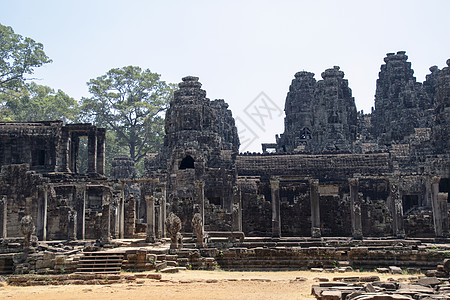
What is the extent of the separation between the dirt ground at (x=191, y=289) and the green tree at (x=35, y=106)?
1578 inches

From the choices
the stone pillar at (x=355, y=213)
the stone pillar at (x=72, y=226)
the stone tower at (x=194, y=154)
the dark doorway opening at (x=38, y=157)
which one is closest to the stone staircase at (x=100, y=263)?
the stone pillar at (x=72, y=226)

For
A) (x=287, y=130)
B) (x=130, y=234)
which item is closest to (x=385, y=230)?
(x=130, y=234)

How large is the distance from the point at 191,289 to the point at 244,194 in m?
17.3

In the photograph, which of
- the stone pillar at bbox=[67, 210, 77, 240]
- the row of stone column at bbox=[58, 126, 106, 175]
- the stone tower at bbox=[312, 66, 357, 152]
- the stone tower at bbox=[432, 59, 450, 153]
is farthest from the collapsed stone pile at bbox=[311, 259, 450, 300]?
the stone tower at bbox=[312, 66, 357, 152]

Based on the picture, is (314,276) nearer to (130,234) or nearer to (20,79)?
(130,234)

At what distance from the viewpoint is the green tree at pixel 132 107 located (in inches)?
2383

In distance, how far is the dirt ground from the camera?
54.7ft

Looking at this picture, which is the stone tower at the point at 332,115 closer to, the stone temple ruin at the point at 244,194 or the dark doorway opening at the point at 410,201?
the stone temple ruin at the point at 244,194

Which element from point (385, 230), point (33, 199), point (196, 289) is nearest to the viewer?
point (196, 289)

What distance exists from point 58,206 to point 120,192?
19.1 ft

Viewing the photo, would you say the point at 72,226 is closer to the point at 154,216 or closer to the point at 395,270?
the point at 154,216

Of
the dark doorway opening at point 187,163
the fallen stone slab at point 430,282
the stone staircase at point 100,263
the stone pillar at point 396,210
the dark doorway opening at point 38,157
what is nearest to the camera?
the fallen stone slab at point 430,282

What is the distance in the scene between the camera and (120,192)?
30.2 metres

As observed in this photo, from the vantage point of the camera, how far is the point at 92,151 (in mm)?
41031
